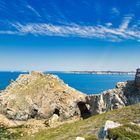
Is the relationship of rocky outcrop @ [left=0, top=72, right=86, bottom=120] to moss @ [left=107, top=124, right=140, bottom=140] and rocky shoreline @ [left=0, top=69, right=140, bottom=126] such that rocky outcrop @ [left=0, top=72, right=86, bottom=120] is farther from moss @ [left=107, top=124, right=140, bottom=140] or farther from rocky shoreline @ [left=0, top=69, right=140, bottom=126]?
moss @ [left=107, top=124, right=140, bottom=140]

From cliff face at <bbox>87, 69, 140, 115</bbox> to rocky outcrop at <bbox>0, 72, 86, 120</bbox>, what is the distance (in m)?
4.34

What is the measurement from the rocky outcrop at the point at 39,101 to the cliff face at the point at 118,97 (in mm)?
4338

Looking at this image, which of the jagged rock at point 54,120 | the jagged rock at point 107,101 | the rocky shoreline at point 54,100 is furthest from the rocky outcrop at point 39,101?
the jagged rock at point 107,101

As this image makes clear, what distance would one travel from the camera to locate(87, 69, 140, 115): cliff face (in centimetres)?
4994

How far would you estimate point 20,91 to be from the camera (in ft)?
186

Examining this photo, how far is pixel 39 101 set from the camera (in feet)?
182

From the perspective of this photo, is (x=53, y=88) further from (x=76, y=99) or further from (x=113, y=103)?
(x=113, y=103)

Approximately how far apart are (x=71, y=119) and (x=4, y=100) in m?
12.4

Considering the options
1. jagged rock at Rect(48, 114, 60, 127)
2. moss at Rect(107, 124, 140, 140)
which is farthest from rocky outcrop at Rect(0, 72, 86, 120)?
moss at Rect(107, 124, 140, 140)

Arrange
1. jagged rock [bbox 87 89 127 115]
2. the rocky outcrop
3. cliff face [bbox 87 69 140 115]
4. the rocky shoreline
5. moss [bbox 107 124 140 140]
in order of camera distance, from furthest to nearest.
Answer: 1. the rocky outcrop
2. the rocky shoreline
3. jagged rock [bbox 87 89 127 115]
4. cliff face [bbox 87 69 140 115]
5. moss [bbox 107 124 140 140]

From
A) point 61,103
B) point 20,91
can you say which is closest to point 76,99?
point 61,103

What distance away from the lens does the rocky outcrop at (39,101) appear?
5391 centimetres

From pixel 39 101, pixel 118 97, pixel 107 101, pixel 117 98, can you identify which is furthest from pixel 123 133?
pixel 39 101

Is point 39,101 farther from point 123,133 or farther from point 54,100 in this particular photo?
point 123,133
